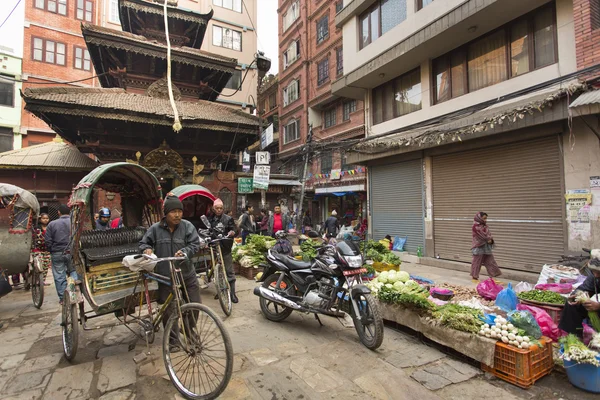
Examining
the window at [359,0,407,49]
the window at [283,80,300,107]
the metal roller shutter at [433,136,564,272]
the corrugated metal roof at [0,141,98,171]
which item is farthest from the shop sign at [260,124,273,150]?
the window at [283,80,300,107]

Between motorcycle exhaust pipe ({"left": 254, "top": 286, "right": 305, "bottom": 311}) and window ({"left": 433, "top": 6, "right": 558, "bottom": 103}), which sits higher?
window ({"left": 433, "top": 6, "right": 558, "bottom": 103})

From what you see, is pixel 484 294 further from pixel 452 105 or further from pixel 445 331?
pixel 452 105

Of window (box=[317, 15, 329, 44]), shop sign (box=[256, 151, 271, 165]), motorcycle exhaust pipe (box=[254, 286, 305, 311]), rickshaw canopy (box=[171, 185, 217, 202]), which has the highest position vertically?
window (box=[317, 15, 329, 44])

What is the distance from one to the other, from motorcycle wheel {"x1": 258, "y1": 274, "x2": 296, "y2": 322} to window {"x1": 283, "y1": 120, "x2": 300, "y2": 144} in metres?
22.8

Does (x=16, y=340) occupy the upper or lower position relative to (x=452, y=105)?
lower

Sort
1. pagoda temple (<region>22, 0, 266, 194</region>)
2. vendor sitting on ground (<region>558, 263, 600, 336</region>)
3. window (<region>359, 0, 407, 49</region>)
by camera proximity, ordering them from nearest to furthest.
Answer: vendor sitting on ground (<region>558, 263, 600, 336</region>) → window (<region>359, 0, 407, 49</region>) → pagoda temple (<region>22, 0, 266, 194</region>)

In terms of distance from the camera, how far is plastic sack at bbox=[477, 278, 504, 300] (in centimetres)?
573

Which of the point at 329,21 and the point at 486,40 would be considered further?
the point at 329,21

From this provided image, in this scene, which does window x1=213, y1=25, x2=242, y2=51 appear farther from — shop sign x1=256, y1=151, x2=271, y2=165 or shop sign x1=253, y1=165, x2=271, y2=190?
shop sign x1=253, y1=165, x2=271, y2=190

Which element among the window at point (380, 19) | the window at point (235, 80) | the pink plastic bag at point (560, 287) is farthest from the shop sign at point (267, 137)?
the window at point (235, 80)

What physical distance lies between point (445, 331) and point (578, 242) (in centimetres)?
Answer: 522

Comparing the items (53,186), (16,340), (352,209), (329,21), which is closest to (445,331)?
(16,340)

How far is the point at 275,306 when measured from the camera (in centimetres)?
520

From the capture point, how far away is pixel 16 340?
4531 millimetres
